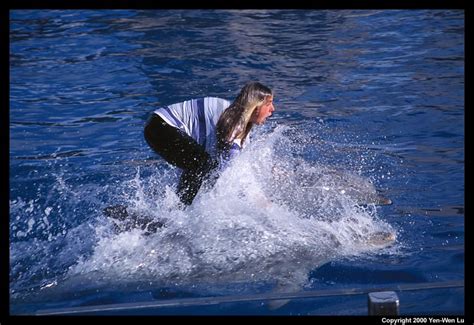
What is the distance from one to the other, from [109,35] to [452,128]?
20.1ft

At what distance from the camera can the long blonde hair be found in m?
5.73

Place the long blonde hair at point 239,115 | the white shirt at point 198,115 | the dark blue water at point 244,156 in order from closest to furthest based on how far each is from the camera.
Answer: the dark blue water at point 244,156 < the long blonde hair at point 239,115 < the white shirt at point 198,115

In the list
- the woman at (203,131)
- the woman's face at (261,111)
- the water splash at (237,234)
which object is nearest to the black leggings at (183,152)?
the woman at (203,131)

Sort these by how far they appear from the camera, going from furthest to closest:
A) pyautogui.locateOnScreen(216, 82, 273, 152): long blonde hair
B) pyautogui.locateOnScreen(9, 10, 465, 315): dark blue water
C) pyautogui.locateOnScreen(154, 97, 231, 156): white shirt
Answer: pyautogui.locateOnScreen(154, 97, 231, 156): white shirt → pyautogui.locateOnScreen(216, 82, 273, 152): long blonde hair → pyautogui.locateOnScreen(9, 10, 465, 315): dark blue water

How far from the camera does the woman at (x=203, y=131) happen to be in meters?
5.74

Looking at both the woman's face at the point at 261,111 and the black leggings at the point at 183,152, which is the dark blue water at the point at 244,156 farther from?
the woman's face at the point at 261,111

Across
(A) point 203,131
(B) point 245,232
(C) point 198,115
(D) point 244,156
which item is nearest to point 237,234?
(B) point 245,232

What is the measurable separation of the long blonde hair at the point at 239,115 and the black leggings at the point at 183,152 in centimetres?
18

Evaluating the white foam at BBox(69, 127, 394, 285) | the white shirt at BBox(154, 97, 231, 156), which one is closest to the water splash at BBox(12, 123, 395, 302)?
the white foam at BBox(69, 127, 394, 285)

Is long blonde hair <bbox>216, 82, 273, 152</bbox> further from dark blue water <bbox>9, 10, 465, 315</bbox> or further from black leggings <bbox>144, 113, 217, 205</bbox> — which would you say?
dark blue water <bbox>9, 10, 465, 315</bbox>

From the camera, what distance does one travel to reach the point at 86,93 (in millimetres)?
10023

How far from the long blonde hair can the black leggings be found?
184 mm
